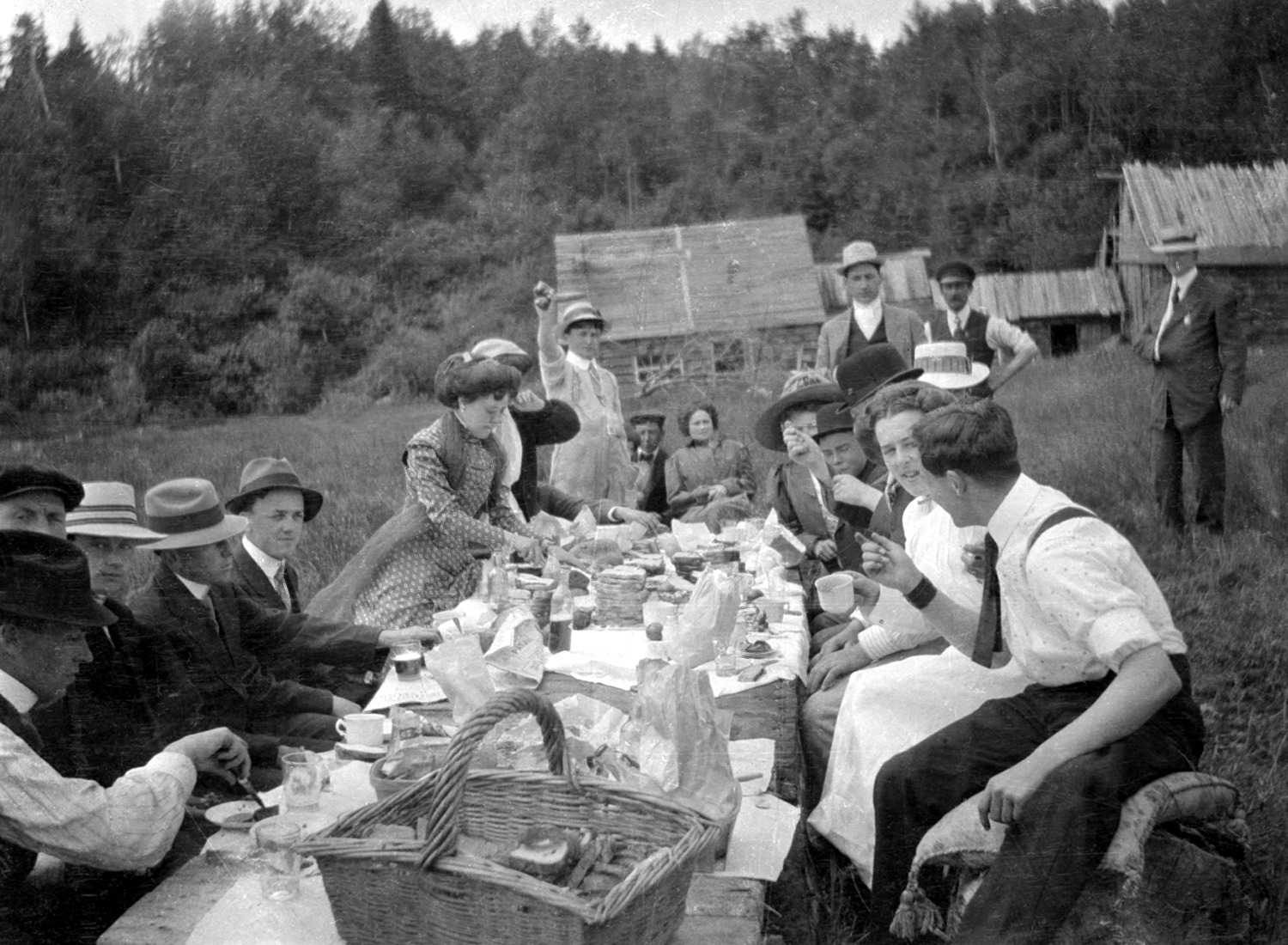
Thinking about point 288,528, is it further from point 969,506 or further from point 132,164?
point 132,164

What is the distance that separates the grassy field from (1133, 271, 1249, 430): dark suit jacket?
549mm

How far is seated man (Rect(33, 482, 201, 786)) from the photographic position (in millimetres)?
2674

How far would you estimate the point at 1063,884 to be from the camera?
2246 millimetres

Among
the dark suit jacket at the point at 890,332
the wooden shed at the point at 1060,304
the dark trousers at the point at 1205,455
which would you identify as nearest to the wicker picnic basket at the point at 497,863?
the dark suit jacket at the point at 890,332

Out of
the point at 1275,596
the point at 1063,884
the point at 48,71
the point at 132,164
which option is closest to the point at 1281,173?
the point at 1275,596

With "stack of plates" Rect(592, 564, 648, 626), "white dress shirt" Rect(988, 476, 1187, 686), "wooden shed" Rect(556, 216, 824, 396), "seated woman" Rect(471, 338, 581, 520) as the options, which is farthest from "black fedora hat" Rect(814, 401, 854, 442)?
"wooden shed" Rect(556, 216, 824, 396)

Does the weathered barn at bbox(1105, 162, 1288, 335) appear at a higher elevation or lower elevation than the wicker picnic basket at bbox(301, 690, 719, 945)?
higher

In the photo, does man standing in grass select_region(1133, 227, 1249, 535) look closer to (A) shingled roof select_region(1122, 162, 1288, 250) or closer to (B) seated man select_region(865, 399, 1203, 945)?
(A) shingled roof select_region(1122, 162, 1288, 250)

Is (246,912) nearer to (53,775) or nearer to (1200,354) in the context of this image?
(53,775)

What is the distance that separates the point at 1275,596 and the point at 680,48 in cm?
762

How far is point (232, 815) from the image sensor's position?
2258 mm

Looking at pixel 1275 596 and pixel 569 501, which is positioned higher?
pixel 569 501

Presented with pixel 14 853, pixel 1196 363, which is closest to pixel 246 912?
pixel 14 853

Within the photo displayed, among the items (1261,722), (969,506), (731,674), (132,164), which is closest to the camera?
(969,506)
